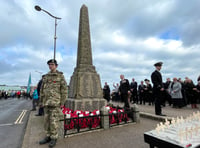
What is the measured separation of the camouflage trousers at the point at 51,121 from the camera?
285 centimetres

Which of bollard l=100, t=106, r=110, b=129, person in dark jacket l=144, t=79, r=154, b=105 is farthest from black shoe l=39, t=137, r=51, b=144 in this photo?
person in dark jacket l=144, t=79, r=154, b=105

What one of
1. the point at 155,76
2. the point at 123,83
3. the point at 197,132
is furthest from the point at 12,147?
the point at 155,76

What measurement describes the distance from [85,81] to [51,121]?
9.73ft

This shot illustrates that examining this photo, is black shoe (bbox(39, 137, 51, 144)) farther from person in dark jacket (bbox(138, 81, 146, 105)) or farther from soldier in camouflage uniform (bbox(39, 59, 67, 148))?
person in dark jacket (bbox(138, 81, 146, 105))

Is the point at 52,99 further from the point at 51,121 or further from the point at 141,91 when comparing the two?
the point at 141,91

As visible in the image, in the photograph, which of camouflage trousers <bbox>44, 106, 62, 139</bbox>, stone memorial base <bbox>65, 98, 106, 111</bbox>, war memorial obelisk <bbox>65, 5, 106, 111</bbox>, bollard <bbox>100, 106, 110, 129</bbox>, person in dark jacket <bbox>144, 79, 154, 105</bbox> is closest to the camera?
camouflage trousers <bbox>44, 106, 62, 139</bbox>

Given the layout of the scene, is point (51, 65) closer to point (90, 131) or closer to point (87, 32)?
point (90, 131)

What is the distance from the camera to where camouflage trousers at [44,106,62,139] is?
A: 2.85 m

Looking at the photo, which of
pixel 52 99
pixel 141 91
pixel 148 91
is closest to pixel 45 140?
pixel 52 99

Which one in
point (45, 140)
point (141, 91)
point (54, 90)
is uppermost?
point (54, 90)

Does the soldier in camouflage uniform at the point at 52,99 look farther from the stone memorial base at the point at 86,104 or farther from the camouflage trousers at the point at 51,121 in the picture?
the stone memorial base at the point at 86,104

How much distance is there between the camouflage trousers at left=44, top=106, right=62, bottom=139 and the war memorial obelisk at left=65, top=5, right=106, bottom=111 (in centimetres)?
199

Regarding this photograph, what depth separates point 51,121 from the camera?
2869mm

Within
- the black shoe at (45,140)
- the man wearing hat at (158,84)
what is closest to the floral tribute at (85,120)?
the black shoe at (45,140)
